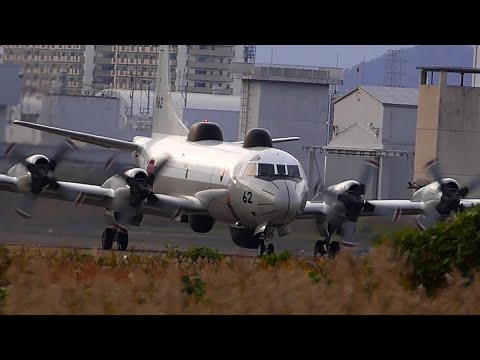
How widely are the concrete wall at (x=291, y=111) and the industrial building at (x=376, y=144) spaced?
2.43 m

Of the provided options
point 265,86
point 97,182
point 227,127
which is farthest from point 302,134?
point 97,182

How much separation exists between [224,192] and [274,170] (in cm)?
196

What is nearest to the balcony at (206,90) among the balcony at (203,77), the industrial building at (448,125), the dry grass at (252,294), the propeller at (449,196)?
the balcony at (203,77)

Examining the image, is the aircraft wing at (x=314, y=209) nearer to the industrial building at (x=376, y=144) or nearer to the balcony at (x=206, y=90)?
the industrial building at (x=376, y=144)

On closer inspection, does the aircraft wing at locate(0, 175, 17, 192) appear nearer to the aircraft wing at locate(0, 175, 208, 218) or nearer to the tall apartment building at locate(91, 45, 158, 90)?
the aircraft wing at locate(0, 175, 208, 218)

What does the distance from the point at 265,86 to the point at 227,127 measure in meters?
9.29

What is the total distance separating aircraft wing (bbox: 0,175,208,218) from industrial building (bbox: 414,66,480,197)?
1596 centimetres

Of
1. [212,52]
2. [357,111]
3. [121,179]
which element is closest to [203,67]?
[212,52]

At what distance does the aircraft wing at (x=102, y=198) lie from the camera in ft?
84.3

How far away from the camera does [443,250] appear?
465 inches

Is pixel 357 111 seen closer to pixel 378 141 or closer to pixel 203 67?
pixel 378 141

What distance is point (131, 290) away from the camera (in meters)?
10.1

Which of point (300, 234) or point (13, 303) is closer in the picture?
point (13, 303)
